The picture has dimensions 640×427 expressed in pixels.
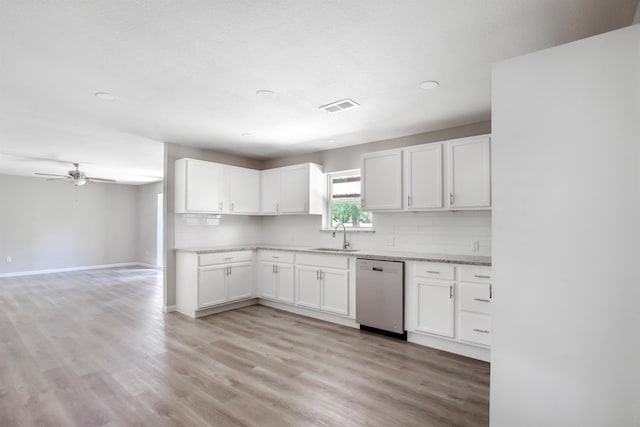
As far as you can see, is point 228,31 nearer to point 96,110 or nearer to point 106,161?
point 96,110

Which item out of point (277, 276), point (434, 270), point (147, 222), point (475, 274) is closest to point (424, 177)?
point (434, 270)

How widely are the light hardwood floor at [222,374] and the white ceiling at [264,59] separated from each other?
2.46 metres

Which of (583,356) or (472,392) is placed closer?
(583,356)

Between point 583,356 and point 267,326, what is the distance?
3.30 metres

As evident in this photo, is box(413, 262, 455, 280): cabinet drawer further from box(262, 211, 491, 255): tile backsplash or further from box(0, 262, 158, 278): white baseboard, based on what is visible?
box(0, 262, 158, 278): white baseboard

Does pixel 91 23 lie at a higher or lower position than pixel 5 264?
higher

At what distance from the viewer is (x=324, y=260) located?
4.31 metres

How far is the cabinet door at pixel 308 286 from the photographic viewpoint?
14.3 feet

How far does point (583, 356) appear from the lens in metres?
1.43

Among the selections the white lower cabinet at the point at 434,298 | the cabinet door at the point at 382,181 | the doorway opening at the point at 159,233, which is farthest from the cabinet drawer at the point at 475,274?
the doorway opening at the point at 159,233

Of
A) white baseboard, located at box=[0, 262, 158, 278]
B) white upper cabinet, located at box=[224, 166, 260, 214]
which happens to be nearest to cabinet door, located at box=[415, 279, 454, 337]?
white upper cabinet, located at box=[224, 166, 260, 214]

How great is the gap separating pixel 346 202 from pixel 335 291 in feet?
4.79

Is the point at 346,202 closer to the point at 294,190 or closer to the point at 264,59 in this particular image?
the point at 294,190

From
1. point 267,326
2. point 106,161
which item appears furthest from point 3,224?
point 267,326
